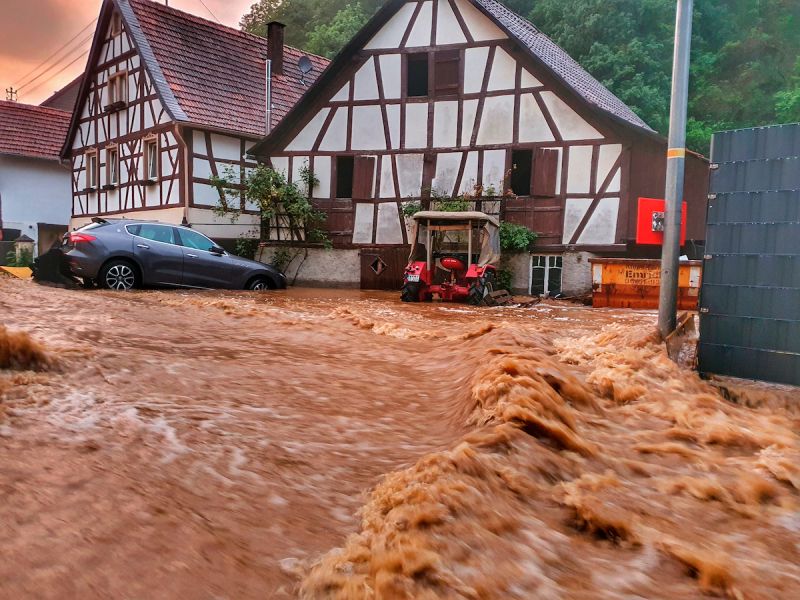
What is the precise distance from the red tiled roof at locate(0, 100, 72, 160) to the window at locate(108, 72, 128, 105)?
7106mm

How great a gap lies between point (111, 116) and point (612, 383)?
21.8 m

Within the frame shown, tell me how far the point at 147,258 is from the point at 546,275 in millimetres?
9192

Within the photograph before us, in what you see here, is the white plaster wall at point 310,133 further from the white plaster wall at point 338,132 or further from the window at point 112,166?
the window at point 112,166

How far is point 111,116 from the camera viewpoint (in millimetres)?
22641

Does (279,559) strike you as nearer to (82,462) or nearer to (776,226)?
(82,462)

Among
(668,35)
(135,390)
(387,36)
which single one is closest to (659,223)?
(387,36)

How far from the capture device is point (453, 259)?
1337 cm

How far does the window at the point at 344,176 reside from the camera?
18.7 meters

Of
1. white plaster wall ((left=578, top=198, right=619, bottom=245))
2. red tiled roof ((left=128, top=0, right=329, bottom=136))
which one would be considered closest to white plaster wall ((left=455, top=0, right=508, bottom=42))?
white plaster wall ((left=578, top=198, right=619, bottom=245))

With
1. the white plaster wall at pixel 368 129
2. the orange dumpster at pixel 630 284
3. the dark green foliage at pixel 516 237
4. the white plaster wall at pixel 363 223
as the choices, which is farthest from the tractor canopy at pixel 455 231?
the white plaster wall at pixel 368 129

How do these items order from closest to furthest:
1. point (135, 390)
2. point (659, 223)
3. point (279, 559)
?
point (279, 559)
point (135, 390)
point (659, 223)

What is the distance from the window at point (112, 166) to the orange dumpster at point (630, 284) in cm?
1702

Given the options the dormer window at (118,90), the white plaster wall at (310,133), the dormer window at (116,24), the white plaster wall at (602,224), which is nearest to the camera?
the white plaster wall at (602,224)

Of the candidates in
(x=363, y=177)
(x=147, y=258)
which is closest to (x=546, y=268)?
(x=363, y=177)
